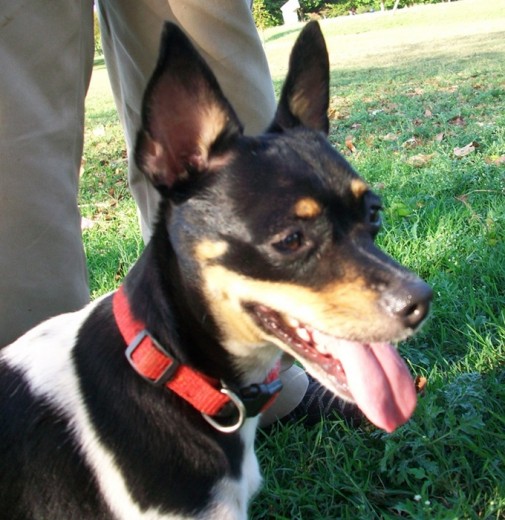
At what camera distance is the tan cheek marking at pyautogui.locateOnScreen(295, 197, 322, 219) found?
6.27 feet

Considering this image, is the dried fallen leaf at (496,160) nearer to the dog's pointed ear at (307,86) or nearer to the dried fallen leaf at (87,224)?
the dried fallen leaf at (87,224)

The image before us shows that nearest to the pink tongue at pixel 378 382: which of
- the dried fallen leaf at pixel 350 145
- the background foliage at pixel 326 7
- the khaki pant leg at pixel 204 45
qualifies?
the khaki pant leg at pixel 204 45

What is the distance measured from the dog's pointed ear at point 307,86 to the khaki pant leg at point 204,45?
0.60 meters

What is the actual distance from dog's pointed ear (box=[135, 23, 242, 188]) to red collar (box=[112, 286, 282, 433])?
41 centimetres

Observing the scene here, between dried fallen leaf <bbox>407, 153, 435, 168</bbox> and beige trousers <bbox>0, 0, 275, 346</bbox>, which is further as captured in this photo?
dried fallen leaf <bbox>407, 153, 435, 168</bbox>

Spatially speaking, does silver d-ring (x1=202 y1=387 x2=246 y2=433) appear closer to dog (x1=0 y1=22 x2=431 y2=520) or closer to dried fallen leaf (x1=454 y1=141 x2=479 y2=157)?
dog (x1=0 y1=22 x2=431 y2=520)

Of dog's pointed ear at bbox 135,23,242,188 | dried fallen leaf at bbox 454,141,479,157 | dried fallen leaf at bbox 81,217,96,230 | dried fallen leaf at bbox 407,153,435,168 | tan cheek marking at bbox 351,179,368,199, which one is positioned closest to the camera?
dog's pointed ear at bbox 135,23,242,188

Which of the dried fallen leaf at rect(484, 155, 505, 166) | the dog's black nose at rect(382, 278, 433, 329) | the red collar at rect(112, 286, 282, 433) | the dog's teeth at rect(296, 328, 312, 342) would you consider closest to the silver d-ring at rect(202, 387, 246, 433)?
the red collar at rect(112, 286, 282, 433)

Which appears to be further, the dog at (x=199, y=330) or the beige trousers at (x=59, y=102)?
the beige trousers at (x=59, y=102)

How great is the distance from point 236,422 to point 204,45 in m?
1.58

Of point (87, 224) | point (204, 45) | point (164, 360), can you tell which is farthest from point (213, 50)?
point (87, 224)

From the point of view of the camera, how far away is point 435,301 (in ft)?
11.0

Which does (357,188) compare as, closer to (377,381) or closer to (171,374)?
(377,381)

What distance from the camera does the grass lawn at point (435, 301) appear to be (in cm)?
239
